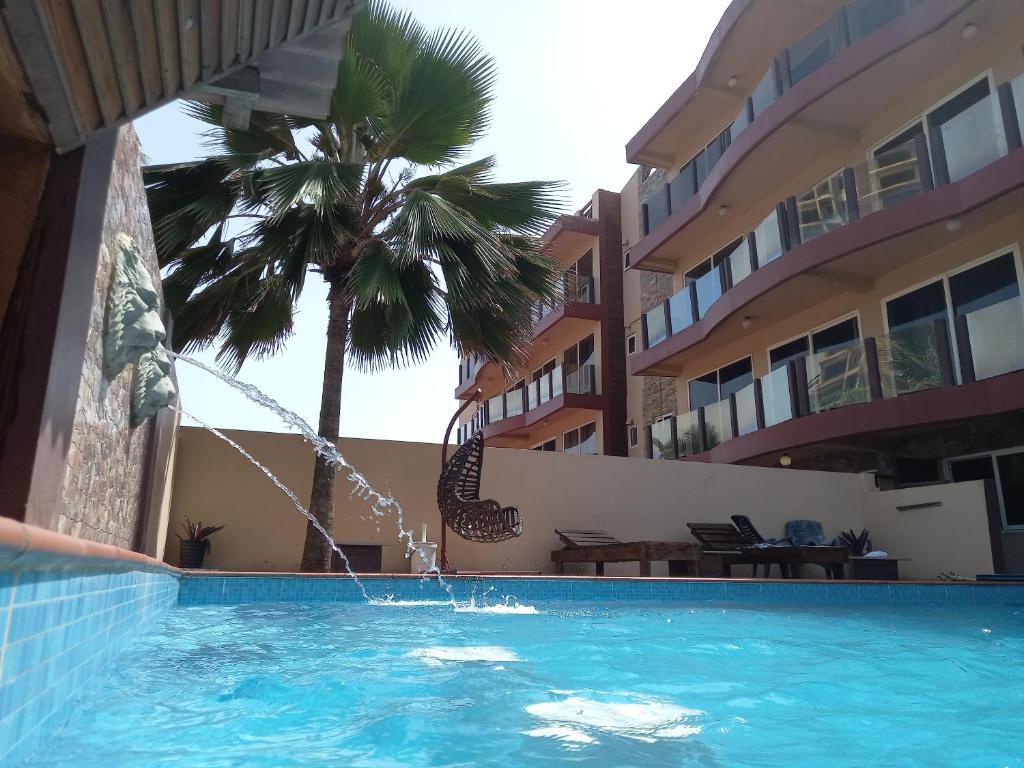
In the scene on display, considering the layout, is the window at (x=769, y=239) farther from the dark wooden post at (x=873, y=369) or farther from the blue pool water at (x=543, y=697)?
the blue pool water at (x=543, y=697)

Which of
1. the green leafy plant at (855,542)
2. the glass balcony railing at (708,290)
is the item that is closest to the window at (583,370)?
the glass balcony railing at (708,290)

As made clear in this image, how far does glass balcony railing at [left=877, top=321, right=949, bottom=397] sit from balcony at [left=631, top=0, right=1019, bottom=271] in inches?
165

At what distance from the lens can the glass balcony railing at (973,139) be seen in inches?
389

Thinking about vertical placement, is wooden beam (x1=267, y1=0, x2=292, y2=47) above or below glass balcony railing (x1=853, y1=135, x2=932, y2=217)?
below

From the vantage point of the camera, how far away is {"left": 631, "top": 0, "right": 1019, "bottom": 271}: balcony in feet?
35.5

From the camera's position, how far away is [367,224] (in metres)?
9.27

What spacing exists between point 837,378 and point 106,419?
10773 millimetres

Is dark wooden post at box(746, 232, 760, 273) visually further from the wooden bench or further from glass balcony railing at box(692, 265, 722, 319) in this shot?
the wooden bench

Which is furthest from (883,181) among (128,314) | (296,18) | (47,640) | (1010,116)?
(47,640)

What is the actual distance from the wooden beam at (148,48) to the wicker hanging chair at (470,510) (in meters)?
5.19

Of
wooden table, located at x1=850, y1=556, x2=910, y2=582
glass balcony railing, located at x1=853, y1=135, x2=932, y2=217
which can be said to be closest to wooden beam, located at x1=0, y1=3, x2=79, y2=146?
wooden table, located at x1=850, y1=556, x2=910, y2=582

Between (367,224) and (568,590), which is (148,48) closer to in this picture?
(367,224)

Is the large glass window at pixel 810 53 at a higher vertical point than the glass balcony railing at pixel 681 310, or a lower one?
higher

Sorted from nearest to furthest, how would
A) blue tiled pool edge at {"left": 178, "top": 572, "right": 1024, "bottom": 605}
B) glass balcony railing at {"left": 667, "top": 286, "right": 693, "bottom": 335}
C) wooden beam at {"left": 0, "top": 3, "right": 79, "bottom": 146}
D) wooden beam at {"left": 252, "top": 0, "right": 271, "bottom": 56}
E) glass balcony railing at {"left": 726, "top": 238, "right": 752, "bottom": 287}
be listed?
wooden beam at {"left": 0, "top": 3, "right": 79, "bottom": 146} < wooden beam at {"left": 252, "top": 0, "right": 271, "bottom": 56} < blue tiled pool edge at {"left": 178, "top": 572, "right": 1024, "bottom": 605} < glass balcony railing at {"left": 726, "top": 238, "right": 752, "bottom": 287} < glass balcony railing at {"left": 667, "top": 286, "right": 693, "bottom": 335}
